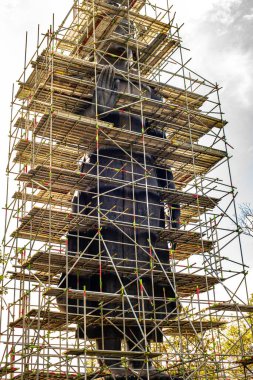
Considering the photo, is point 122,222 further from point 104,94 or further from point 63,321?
point 104,94

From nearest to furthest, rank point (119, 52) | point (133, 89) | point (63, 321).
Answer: point (63, 321) < point (133, 89) < point (119, 52)

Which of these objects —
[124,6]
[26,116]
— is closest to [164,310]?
[26,116]

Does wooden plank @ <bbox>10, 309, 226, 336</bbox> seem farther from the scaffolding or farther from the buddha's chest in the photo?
the buddha's chest

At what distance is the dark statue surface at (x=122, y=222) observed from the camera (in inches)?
833

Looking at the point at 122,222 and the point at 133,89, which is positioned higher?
the point at 133,89

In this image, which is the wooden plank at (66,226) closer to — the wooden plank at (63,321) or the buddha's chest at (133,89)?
the wooden plank at (63,321)

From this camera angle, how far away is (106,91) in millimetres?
23469

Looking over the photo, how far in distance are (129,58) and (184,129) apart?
13.2ft

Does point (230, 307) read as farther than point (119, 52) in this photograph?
No

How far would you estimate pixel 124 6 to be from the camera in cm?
2723

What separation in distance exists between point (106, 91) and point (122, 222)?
519 cm

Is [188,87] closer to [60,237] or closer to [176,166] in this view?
[176,166]

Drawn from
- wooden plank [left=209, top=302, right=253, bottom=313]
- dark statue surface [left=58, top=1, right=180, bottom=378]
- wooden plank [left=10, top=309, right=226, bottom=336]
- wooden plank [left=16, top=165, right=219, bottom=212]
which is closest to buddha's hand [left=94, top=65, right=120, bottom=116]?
dark statue surface [left=58, top=1, right=180, bottom=378]

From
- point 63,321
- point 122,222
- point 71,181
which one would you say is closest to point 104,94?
point 71,181
